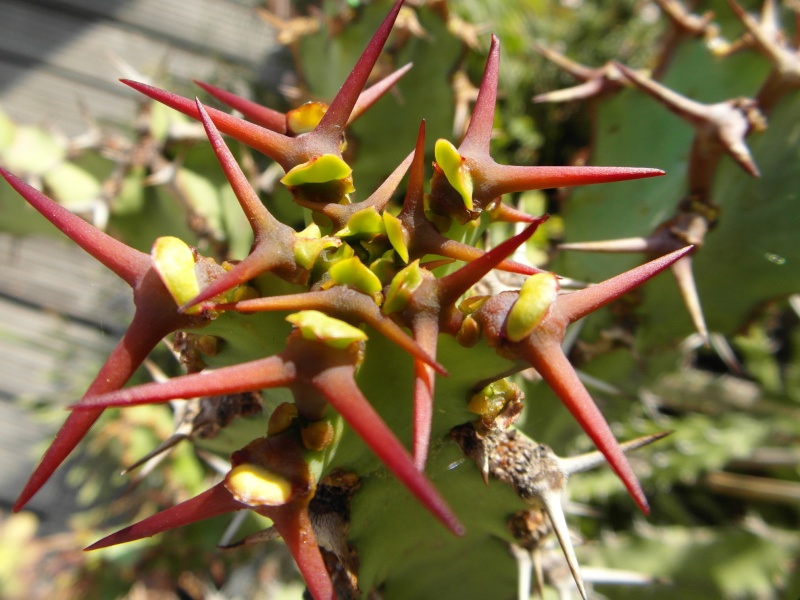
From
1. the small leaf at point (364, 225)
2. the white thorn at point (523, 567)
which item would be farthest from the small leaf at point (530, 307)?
the white thorn at point (523, 567)

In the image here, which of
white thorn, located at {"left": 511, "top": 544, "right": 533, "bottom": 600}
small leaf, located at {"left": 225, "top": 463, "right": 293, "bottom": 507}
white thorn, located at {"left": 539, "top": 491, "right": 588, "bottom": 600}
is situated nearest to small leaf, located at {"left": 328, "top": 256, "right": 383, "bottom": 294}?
small leaf, located at {"left": 225, "top": 463, "right": 293, "bottom": 507}

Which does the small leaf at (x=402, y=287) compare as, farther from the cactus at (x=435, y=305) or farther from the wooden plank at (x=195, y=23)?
the wooden plank at (x=195, y=23)

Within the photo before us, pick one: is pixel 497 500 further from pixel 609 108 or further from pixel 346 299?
pixel 609 108

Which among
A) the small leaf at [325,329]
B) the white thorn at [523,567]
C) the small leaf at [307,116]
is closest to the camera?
the small leaf at [325,329]

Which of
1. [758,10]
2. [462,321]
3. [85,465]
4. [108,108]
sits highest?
[758,10]

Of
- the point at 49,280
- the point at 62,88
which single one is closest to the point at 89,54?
the point at 62,88

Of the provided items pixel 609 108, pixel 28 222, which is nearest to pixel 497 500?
pixel 609 108
